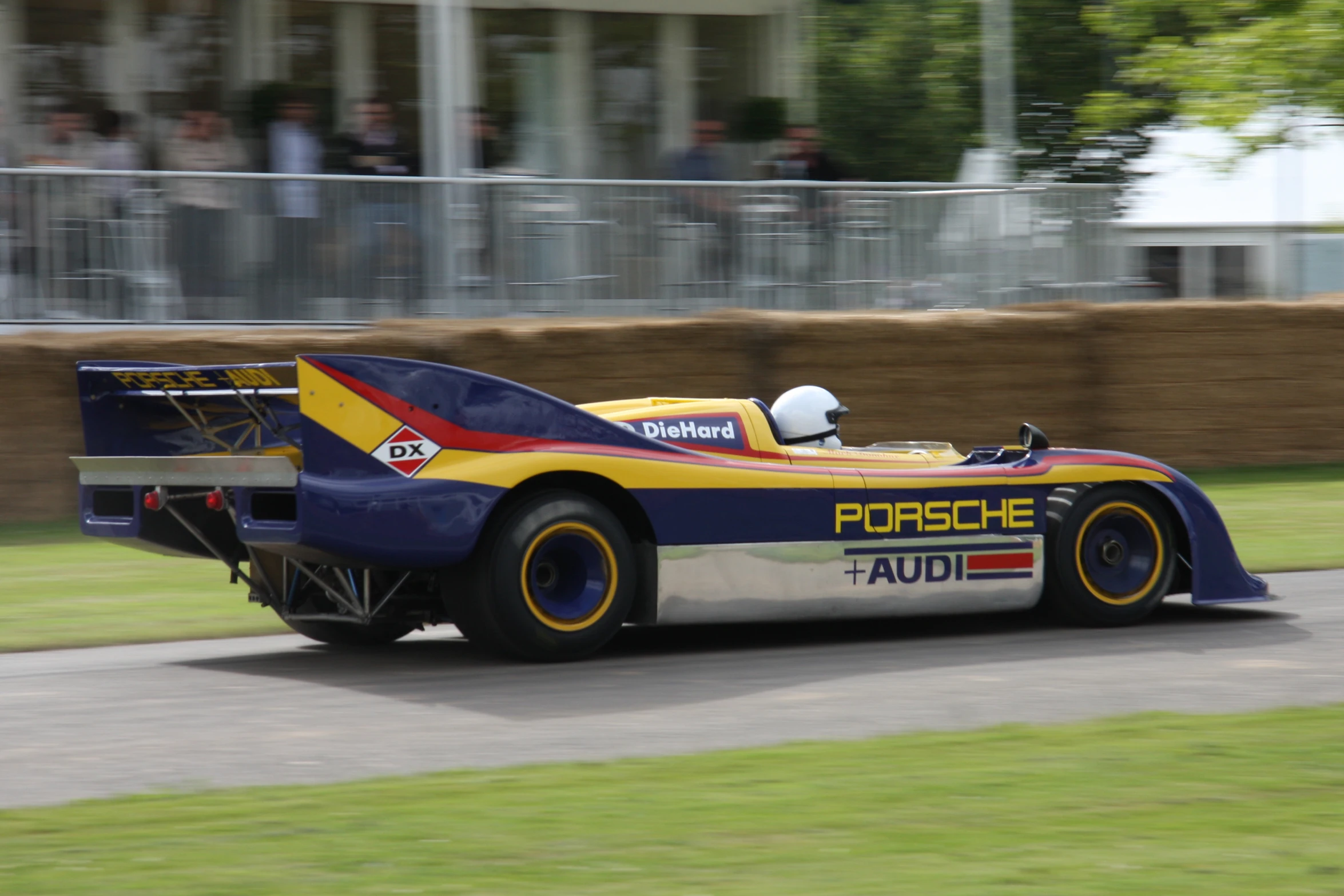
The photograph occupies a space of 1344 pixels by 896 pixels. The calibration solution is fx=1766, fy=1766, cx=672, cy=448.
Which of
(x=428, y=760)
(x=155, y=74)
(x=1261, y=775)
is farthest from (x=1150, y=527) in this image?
(x=155, y=74)

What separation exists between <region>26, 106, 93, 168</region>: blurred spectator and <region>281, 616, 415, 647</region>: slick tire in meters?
6.98

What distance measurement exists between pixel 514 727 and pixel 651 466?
1.73 meters

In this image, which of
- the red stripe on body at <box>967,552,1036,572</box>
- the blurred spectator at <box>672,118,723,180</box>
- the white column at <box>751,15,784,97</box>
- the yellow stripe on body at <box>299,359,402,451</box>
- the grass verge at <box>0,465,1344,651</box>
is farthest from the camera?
the white column at <box>751,15,784,97</box>

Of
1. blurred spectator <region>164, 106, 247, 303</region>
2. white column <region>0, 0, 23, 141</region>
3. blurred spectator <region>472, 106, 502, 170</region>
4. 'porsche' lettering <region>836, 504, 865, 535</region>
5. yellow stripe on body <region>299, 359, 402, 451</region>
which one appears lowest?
'porsche' lettering <region>836, 504, 865, 535</region>

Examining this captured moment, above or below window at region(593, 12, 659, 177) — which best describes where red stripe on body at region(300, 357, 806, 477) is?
below

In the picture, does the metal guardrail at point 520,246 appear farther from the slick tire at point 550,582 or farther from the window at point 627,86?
the slick tire at point 550,582

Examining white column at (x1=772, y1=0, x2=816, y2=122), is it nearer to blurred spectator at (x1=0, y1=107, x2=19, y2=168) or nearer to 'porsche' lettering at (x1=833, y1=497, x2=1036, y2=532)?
blurred spectator at (x1=0, y1=107, x2=19, y2=168)

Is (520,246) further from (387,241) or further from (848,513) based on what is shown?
(848,513)

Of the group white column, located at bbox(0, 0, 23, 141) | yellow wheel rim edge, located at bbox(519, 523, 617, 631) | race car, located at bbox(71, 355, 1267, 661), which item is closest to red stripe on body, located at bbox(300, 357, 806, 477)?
race car, located at bbox(71, 355, 1267, 661)

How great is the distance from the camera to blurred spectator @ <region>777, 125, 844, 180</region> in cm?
1645

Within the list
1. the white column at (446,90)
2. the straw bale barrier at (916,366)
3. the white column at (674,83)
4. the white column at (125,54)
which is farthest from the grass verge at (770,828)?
the white column at (674,83)

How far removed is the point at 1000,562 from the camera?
27.3 feet

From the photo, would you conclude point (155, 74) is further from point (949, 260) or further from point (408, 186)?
point (949, 260)

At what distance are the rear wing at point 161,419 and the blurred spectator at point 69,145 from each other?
6.84 m
